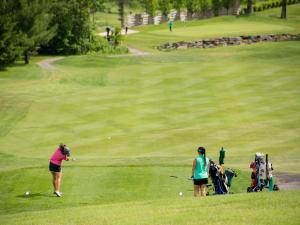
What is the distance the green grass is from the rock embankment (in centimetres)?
655

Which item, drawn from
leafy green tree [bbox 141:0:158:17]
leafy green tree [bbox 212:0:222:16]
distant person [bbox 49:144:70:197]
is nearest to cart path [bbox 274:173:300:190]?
distant person [bbox 49:144:70:197]

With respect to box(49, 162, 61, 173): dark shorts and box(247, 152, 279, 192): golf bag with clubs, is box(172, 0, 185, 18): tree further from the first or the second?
box(247, 152, 279, 192): golf bag with clubs

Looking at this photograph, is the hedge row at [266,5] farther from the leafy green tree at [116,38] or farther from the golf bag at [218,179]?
the golf bag at [218,179]

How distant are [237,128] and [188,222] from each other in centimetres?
2098

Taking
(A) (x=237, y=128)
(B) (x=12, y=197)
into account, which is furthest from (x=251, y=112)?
(B) (x=12, y=197)

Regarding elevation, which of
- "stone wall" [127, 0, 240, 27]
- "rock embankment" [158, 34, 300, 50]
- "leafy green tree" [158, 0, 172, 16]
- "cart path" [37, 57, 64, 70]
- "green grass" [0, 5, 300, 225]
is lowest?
"stone wall" [127, 0, 240, 27]

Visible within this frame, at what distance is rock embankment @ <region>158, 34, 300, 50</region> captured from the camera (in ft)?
260

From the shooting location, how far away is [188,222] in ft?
56.4

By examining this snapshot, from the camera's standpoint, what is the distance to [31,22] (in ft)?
215

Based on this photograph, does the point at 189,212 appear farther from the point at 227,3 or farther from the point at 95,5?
the point at 227,3

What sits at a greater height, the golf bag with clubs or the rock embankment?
the golf bag with clubs

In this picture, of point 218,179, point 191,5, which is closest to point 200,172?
point 218,179

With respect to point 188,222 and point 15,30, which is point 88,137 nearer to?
point 188,222

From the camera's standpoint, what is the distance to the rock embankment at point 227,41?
7931 centimetres
